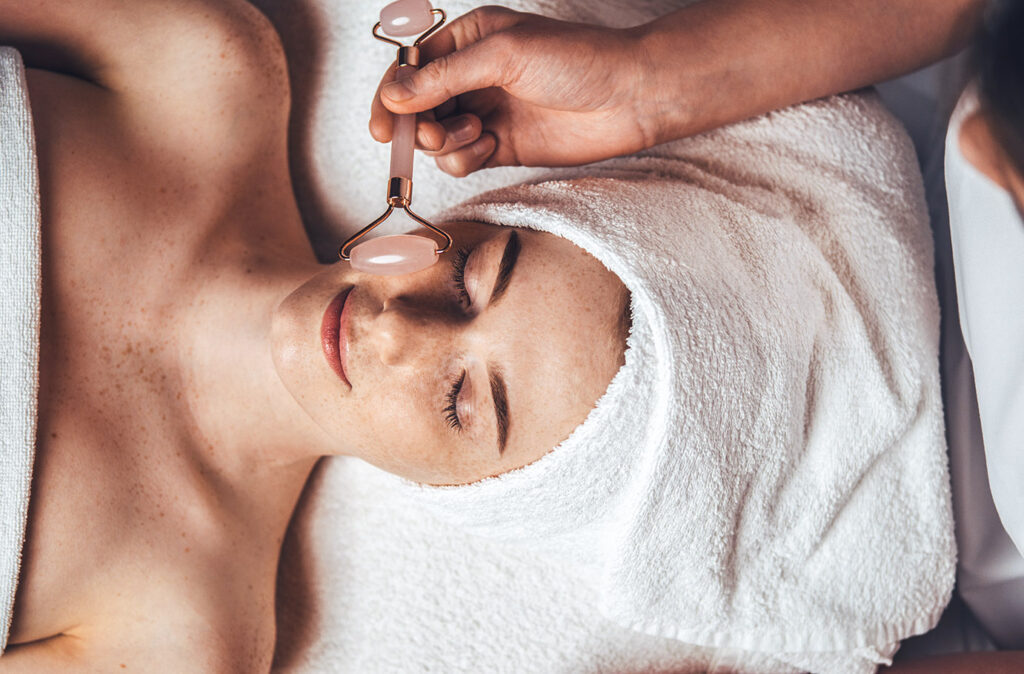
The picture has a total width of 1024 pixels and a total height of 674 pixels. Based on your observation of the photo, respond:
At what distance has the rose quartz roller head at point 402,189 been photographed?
0.91m

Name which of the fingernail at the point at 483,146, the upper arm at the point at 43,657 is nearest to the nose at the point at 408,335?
the fingernail at the point at 483,146

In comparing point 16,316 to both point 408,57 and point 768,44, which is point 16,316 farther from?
point 768,44

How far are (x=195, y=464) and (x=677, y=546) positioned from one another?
816 mm

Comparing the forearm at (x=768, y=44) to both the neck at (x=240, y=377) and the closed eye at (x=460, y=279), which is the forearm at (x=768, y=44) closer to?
the closed eye at (x=460, y=279)

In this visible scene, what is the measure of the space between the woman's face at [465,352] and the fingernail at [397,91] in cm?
22

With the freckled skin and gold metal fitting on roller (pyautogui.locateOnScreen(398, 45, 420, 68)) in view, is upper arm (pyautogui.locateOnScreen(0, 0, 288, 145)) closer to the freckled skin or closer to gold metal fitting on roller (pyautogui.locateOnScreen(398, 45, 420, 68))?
the freckled skin

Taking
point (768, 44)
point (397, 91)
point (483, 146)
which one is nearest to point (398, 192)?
point (397, 91)

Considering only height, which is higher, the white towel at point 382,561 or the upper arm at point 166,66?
the upper arm at point 166,66

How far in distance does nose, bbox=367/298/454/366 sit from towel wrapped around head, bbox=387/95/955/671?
21 cm

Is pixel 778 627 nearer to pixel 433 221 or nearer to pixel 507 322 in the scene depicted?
pixel 507 322

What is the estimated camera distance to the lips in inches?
39.6

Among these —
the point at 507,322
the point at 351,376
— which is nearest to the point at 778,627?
the point at 507,322

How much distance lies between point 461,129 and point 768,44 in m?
0.53

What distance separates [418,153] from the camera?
142cm
